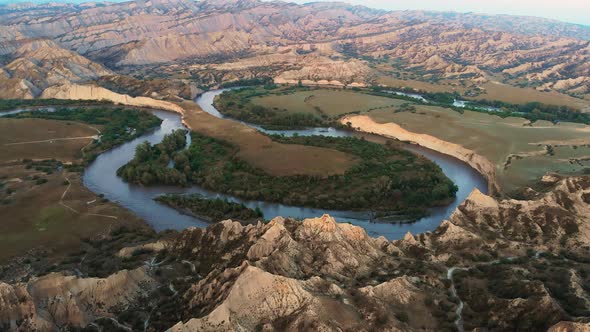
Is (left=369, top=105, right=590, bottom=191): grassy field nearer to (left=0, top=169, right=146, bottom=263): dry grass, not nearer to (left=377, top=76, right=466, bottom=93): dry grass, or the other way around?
(left=377, top=76, right=466, bottom=93): dry grass

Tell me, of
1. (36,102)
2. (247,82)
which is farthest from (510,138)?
(36,102)

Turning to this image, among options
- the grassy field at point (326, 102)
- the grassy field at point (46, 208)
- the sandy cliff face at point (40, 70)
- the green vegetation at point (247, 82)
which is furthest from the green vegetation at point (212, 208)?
the green vegetation at point (247, 82)

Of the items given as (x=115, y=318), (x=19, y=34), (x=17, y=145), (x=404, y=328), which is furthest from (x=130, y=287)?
(x=19, y=34)

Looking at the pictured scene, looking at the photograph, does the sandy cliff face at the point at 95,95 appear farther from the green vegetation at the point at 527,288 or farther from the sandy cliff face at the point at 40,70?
the green vegetation at the point at 527,288

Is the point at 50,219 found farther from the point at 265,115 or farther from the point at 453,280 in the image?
the point at 265,115

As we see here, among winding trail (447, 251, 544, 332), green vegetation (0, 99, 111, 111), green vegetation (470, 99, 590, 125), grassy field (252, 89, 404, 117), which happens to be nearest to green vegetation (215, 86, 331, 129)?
grassy field (252, 89, 404, 117)
